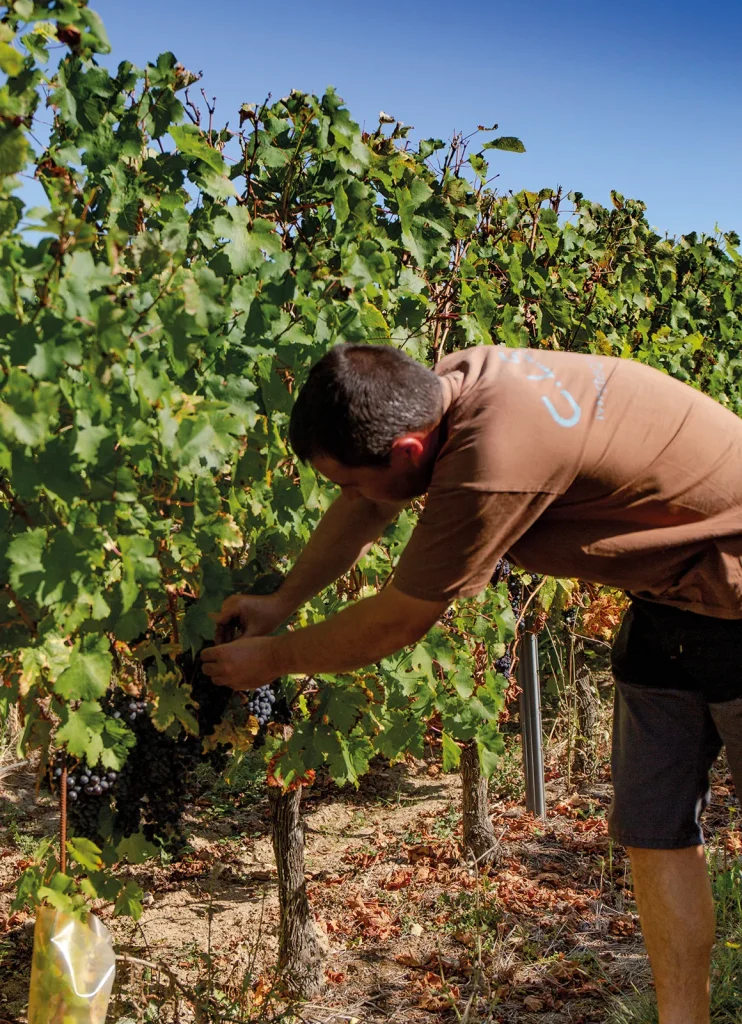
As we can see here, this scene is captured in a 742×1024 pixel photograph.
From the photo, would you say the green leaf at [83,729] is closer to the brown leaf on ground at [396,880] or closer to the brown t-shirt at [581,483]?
the brown t-shirt at [581,483]

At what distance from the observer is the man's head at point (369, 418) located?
76.8 inches

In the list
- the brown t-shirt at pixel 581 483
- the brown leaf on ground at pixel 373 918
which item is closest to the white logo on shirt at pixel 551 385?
the brown t-shirt at pixel 581 483

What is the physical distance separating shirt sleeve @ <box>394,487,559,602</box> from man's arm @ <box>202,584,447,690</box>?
5 cm

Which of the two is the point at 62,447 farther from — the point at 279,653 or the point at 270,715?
the point at 270,715

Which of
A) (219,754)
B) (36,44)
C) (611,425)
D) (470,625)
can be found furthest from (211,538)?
(470,625)

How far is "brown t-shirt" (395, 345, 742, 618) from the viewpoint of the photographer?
1958mm

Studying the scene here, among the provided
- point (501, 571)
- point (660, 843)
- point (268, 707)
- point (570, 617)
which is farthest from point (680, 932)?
point (570, 617)

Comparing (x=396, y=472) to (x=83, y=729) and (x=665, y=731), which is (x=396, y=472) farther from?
(x=665, y=731)

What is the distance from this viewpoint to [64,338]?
1.86 meters

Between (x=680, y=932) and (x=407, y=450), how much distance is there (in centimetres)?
137

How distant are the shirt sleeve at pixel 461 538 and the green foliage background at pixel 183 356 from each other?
0.48 m

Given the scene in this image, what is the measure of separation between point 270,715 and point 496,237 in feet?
7.92

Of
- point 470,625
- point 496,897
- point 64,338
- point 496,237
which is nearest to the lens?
point 64,338

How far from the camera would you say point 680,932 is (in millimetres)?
2451
